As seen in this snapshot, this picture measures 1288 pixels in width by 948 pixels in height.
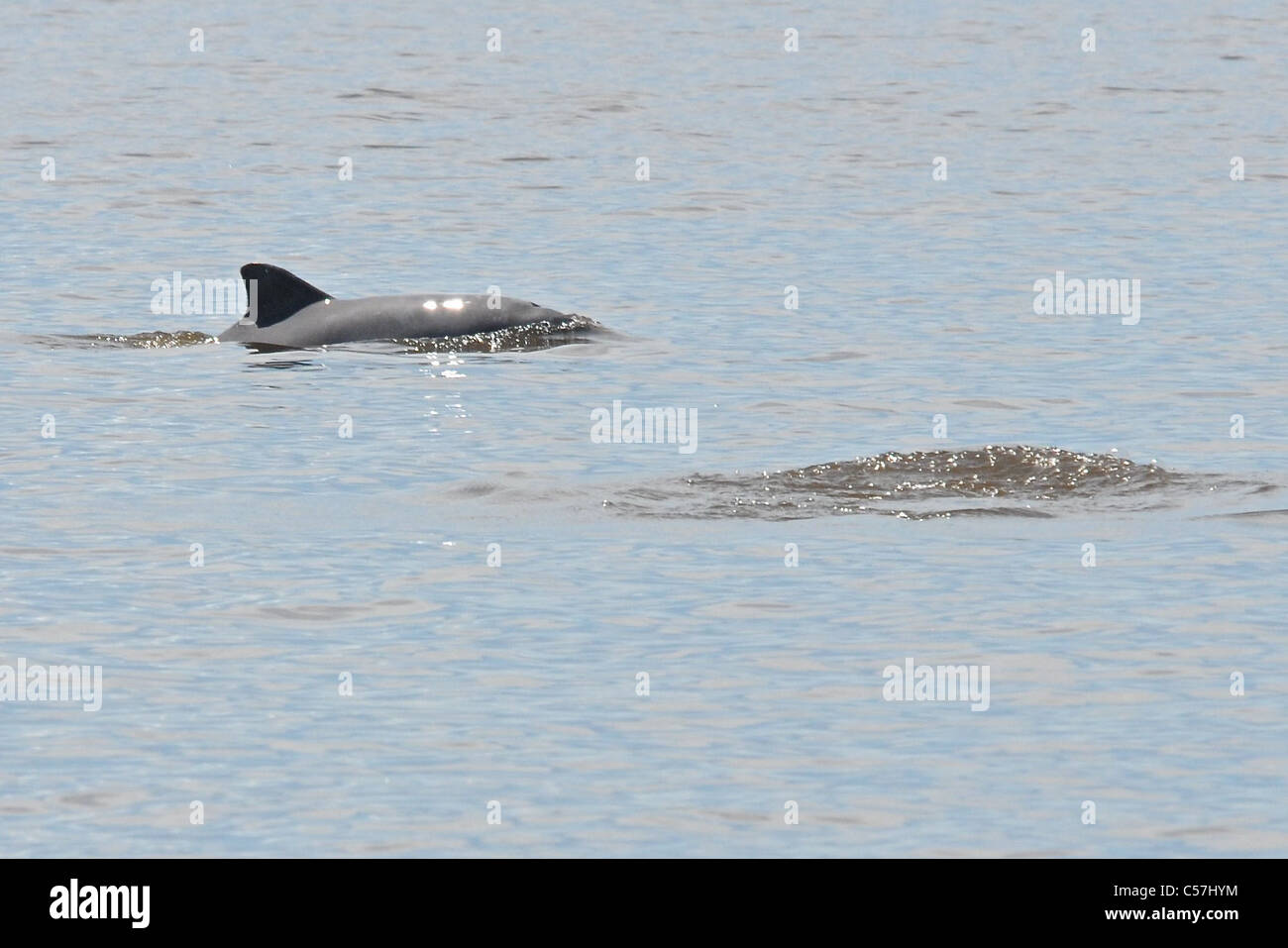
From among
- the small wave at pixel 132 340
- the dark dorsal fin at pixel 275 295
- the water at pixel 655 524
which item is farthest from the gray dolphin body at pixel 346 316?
the water at pixel 655 524

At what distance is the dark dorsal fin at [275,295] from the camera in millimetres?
28312

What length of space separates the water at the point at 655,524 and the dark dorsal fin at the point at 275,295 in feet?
2.49

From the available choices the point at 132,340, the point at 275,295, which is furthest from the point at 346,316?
the point at 132,340

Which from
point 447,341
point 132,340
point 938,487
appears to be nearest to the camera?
point 938,487

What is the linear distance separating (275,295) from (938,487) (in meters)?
11.8

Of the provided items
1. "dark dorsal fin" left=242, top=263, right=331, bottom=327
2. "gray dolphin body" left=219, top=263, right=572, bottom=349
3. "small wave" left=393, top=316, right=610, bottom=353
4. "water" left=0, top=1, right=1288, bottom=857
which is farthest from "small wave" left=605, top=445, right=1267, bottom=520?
"dark dorsal fin" left=242, top=263, right=331, bottom=327

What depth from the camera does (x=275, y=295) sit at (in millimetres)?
28531

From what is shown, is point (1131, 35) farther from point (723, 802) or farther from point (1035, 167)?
point (723, 802)

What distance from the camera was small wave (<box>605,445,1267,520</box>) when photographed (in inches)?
709

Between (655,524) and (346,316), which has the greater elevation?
(346,316)

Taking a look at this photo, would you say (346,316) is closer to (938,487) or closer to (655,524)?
(938,487)

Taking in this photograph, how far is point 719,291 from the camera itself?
32938mm

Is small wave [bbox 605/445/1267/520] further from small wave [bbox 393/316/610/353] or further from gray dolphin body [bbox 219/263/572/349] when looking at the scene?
gray dolphin body [bbox 219/263/572/349]

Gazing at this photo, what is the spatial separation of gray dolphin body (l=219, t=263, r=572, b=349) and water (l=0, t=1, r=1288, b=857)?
67cm
